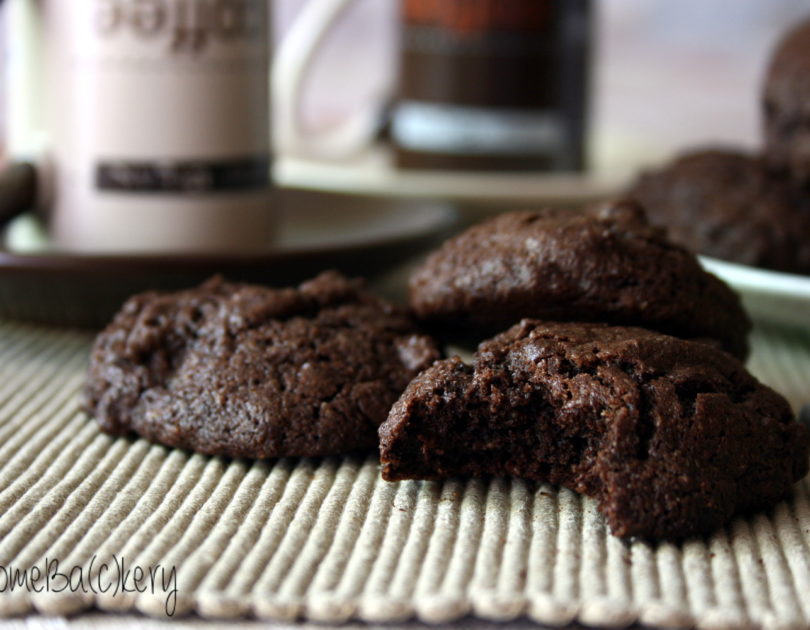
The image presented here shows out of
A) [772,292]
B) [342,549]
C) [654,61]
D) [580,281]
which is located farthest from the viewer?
[654,61]

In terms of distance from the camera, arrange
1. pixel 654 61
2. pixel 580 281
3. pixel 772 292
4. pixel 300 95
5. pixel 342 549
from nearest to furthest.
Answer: pixel 342 549 → pixel 580 281 → pixel 772 292 → pixel 300 95 → pixel 654 61

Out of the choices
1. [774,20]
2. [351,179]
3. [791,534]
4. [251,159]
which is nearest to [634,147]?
[351,179]

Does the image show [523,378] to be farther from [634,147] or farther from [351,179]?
[634,147]

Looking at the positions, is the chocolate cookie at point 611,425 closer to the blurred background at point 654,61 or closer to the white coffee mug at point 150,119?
the white coffee mug at point 150,119

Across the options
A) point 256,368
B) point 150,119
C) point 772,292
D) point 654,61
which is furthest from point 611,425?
point 654,61

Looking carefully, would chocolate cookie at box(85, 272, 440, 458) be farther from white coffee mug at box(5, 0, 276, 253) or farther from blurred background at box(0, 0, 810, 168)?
blurred background at box(0, 0, 810, 168)

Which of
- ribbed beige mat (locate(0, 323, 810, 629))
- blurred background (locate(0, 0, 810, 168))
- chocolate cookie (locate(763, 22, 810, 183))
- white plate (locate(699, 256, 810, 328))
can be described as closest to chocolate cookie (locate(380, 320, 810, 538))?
ribbed beige mat (locate(0, 323, 810, 629))

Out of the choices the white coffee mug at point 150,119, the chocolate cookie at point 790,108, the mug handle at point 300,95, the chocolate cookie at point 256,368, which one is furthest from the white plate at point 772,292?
the mug handle at point 300,95

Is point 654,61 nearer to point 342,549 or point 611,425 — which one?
point 611,425
